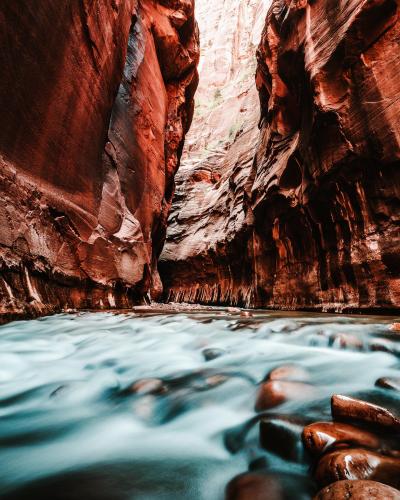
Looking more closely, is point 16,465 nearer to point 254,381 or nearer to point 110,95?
point 254,381

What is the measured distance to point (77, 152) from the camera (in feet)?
25.0

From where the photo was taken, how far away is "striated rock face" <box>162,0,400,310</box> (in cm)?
707

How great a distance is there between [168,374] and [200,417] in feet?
2.66

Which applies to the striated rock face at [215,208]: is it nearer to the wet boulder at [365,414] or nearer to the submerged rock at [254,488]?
the wet boulder at [365,414]

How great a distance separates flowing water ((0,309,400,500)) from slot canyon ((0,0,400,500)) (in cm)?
1

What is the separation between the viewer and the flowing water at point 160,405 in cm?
133

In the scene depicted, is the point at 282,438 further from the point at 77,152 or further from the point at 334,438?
the point at 77,152

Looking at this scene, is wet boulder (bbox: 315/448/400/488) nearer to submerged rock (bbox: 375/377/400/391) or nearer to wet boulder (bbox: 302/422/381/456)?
wet boulder (bbox: 302/422/381/456)

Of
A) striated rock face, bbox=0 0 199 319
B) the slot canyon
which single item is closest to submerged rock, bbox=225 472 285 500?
the slot canyon

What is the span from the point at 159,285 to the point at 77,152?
29.4ft

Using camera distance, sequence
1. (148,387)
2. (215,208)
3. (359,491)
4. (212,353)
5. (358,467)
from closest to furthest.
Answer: (359,491)
(358,467)
(148,387)
(212,353)
(215,208)

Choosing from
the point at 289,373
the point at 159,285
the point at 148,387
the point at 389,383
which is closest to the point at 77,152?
the point at 148,387

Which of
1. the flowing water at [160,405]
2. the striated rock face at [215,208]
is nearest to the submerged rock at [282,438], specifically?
the flowing water at [160,405]

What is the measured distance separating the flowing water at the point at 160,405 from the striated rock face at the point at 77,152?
2.22 metres
